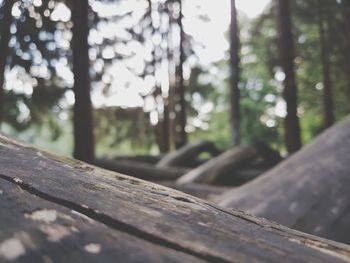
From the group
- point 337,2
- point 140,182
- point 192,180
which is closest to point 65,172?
point 140,182

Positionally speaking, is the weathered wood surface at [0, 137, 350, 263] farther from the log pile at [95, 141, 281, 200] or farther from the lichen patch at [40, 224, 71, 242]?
the log pile at [95, 141, 281, 200]

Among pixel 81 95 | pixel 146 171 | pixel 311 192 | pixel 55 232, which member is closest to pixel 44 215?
pixel 55 232

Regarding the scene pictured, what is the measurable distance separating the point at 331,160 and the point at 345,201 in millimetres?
659

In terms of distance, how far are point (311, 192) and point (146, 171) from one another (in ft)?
16.0

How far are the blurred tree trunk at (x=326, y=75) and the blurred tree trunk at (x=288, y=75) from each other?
5.28 metres

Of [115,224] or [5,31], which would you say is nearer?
[115,224]

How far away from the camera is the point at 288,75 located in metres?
11.0

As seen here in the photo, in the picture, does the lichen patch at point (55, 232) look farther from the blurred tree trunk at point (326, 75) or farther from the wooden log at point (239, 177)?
the blurred tree trunk at point (326, 75)

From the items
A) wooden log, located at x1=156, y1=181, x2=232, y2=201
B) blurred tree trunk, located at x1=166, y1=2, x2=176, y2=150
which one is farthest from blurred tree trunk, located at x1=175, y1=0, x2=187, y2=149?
wooden log, located at x1=156, y1=181, x2=232, y2=201

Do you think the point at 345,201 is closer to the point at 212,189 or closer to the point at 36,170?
the point at 36,170

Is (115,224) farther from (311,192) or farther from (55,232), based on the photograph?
(311,192)

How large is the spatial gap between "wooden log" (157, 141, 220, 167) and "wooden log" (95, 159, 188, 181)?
63 centimetres

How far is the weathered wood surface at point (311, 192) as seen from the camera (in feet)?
9.50

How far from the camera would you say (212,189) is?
5.75 metres
